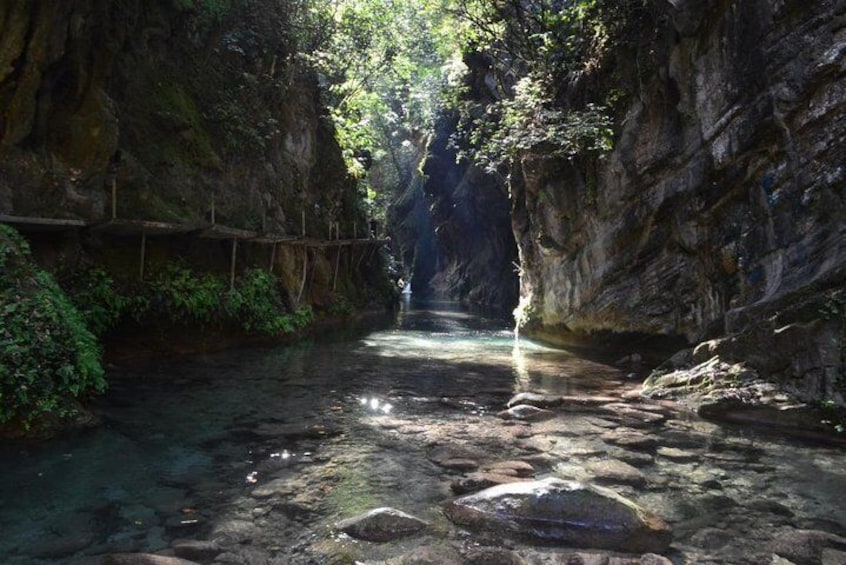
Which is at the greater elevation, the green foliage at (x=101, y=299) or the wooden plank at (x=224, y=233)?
the wooden plank at (x=224, y=233)

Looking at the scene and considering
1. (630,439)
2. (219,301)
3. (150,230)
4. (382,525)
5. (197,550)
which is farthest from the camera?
(219,301)

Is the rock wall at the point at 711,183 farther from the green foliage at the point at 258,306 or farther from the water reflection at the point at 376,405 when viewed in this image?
the green foliage at the point at 258,306

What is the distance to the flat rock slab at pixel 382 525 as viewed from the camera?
4.61 metres

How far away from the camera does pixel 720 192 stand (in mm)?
11578

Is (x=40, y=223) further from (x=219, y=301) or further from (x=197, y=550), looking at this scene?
(x=197, y=550)

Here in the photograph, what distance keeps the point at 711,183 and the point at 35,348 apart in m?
11.7

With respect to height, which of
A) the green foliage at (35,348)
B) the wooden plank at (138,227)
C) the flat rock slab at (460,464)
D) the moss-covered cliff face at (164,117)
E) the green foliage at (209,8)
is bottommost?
the flat rock slab at (460,464)

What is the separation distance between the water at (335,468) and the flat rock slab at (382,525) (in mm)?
115

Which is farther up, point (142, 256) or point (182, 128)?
point (182, 128)

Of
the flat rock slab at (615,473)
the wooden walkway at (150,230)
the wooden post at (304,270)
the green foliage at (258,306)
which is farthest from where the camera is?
the wooden post at (304,270)

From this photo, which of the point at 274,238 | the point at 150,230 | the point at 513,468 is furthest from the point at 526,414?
the point at 274,238

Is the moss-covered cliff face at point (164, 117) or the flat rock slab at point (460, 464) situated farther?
the moss-covered cliff face at point (164, 117)

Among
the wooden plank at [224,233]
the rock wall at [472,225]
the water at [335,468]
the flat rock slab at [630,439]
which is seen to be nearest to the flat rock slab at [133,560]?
the water at [335,468]

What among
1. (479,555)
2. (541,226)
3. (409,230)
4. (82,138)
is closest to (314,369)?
(82,138)
